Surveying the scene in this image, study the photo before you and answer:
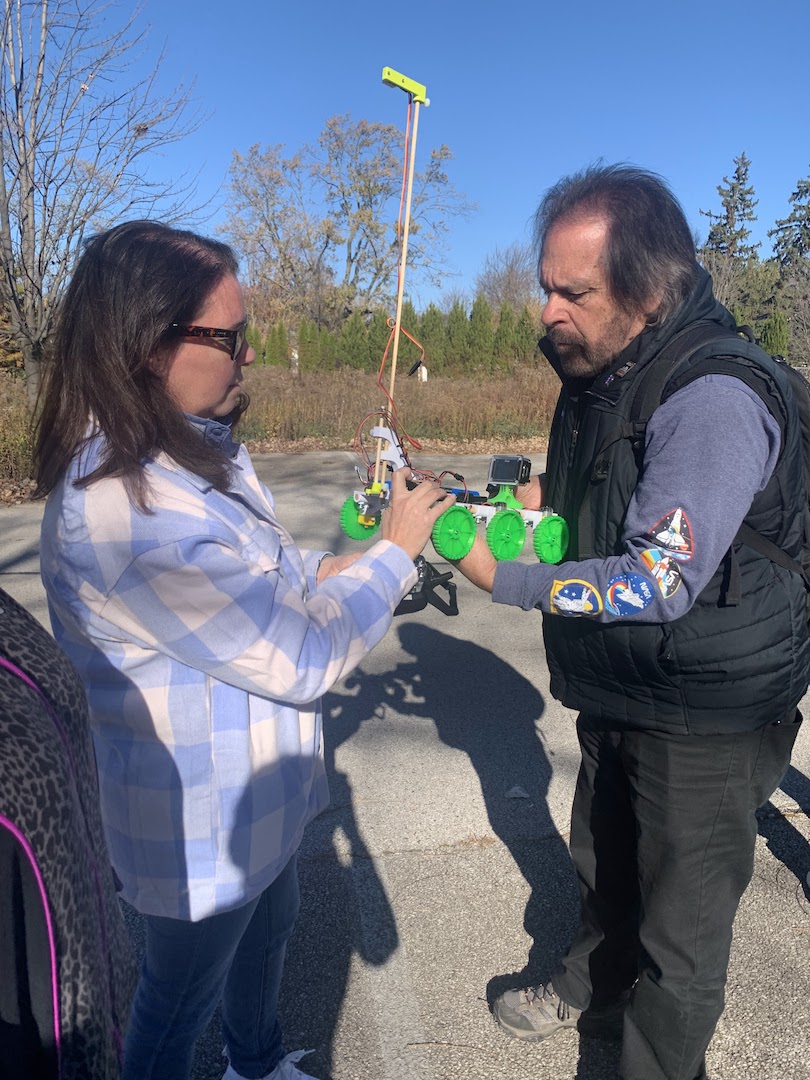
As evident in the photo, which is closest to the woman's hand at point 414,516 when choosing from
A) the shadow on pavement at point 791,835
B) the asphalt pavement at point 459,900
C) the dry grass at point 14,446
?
the asphalt pavement at point 459,900

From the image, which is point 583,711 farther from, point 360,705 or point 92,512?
point 360,705

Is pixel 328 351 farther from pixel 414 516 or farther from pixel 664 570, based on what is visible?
pixel 664 570

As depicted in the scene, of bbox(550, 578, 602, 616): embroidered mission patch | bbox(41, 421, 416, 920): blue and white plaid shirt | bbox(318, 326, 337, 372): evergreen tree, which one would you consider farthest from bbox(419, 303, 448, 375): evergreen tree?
bbox(41, 421, 416, 920): blue and white plaid shirt

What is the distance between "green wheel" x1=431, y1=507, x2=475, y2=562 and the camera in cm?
180

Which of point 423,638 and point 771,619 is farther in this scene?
point 423,638

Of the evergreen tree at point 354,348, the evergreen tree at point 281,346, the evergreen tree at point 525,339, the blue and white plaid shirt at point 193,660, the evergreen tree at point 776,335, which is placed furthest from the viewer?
the evergreen tree at point 281,346

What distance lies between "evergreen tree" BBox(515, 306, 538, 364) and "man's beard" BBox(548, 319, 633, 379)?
23246mm

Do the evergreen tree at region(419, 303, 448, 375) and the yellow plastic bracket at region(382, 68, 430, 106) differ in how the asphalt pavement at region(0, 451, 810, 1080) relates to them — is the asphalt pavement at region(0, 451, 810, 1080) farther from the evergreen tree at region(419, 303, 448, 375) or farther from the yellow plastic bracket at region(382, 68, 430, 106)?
the evergreen tree at region(419, 303, 448, 375)

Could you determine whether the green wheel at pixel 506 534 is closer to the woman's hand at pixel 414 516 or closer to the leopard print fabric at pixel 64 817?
the woman's hand at pixel 414 516

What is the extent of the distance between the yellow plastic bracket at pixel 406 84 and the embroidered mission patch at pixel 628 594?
1.34 metres

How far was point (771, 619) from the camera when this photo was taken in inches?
68.4

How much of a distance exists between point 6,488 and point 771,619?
9.29m

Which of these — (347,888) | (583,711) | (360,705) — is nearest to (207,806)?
(583,711)

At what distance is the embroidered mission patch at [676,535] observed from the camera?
5.06ft
